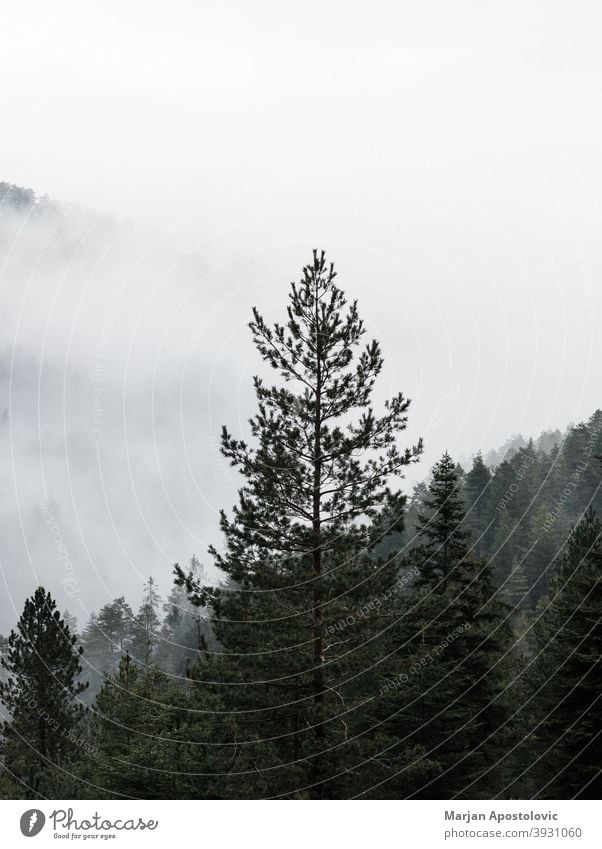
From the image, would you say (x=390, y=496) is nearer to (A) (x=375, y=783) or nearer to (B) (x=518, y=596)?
(A) (x=375, y=783)

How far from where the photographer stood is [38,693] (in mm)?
35500

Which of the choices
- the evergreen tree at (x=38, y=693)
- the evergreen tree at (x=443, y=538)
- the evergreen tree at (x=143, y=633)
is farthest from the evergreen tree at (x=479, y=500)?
the evergreen tree at (x=443, y=538)

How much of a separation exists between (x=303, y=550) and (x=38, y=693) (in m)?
21.2

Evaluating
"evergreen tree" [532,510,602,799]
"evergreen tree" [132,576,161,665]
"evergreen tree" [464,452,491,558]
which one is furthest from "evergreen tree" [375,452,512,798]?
"evergreen tree" [464,452,491,558]

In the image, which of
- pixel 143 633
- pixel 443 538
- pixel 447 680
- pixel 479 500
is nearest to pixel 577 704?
pixel 447 680

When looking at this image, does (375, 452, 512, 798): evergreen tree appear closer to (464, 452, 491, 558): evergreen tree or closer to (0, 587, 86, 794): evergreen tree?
(0, 587, 86, 794): evergreen tree

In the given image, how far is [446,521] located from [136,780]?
14.9 m

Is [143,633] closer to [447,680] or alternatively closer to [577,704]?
[447,680]

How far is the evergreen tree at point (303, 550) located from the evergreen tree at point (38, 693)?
17.4m

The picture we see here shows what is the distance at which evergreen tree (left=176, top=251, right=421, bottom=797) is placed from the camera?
19859mm

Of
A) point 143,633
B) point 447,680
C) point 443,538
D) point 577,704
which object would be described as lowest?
point 577,704

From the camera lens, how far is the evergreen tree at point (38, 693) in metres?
35.2

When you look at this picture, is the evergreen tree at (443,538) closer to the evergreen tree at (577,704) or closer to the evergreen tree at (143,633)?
the evergreen tree at (577,704)

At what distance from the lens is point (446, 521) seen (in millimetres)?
28344
